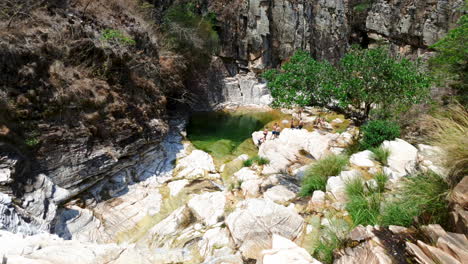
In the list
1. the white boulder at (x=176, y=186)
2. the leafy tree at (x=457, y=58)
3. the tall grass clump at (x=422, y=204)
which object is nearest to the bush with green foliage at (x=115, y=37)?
the white boulder at (x=176, y=186)

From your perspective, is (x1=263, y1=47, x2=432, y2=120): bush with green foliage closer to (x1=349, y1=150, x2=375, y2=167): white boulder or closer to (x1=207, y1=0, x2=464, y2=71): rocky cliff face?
(x1=349, y1=150, x2=375, y2=167): white boulder

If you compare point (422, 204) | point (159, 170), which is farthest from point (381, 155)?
point (159, 170)

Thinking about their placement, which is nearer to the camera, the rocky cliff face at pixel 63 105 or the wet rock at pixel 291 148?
the rocky cliff face at pixel 63 105

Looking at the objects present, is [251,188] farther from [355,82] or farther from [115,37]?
[115,37]

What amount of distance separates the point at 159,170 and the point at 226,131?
300 inches

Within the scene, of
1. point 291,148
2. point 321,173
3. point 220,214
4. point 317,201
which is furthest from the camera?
point 291,148

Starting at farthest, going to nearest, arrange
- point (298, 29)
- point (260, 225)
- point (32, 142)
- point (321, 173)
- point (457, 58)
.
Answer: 1. point (298, 29)
2. point (457, 58)
3. point (32, 142)
4. point (321, 173)
5. point (260, 225)

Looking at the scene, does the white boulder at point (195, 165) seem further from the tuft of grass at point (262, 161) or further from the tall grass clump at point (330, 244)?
the tall grass clump at point (330, 244)

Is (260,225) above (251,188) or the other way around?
above

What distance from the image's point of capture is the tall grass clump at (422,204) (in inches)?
136

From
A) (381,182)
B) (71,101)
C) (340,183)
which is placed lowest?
(340,183)

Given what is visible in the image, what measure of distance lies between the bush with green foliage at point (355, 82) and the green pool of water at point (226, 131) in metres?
5.73

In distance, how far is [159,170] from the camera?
11.5 metres

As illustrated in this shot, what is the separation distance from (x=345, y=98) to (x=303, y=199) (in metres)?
4.44
